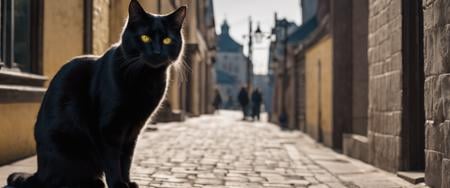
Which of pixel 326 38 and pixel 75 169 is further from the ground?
pixel 326 38

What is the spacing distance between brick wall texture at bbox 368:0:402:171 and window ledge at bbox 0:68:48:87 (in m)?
4.67

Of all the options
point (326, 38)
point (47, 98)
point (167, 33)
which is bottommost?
point (47, 98)

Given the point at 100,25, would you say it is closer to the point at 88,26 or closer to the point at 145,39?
the point at 88,26

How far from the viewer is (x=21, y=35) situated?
26.3ft

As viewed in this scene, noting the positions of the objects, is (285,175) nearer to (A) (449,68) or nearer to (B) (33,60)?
(A) (449,68)

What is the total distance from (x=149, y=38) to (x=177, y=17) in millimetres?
445

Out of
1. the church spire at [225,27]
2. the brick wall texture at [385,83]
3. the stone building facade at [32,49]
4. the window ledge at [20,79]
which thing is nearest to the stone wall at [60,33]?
the stone building facade at [32,49]

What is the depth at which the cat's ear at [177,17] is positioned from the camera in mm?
4738

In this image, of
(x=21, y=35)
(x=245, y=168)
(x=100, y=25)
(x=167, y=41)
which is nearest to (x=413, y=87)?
(x=245, y=168)

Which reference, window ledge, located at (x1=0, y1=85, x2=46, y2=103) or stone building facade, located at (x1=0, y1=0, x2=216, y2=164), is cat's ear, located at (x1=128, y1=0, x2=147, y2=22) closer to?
stone building facade, located at (x1=0, y1=0, x2=216, y2=164)

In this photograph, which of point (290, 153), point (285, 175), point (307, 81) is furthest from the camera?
point (307, 81)

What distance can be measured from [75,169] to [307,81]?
479 inches

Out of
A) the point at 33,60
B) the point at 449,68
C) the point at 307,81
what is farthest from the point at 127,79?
the point at 307,81

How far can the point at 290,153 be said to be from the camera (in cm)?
1027
